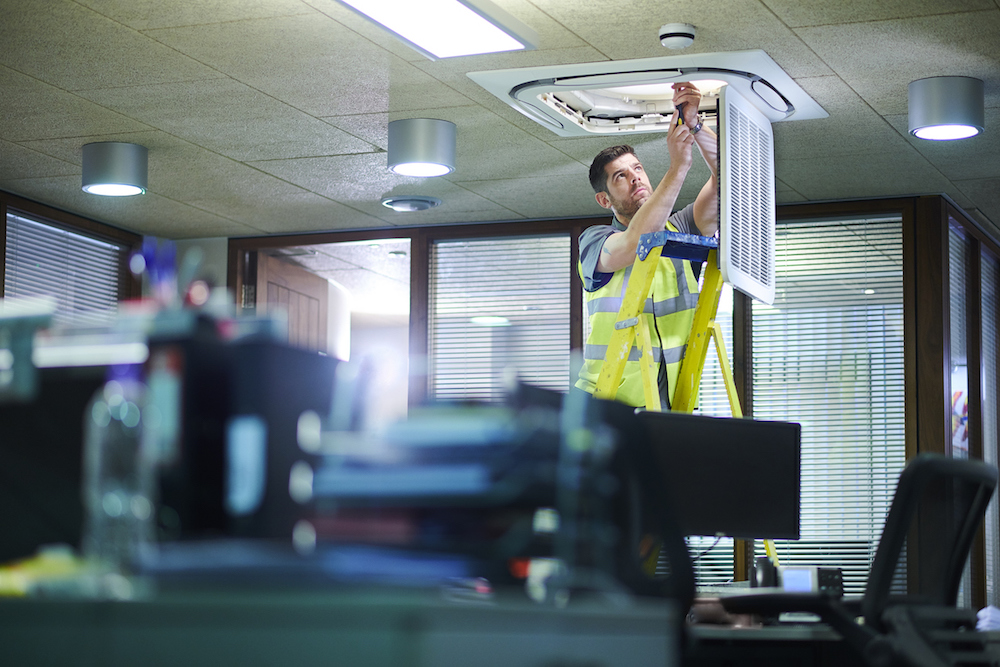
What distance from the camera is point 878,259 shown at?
19.3 ft

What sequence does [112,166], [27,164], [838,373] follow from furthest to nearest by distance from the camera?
[838,373]
[27,164]
[112,166]

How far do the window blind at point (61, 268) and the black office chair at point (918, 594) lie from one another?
14.7 ft

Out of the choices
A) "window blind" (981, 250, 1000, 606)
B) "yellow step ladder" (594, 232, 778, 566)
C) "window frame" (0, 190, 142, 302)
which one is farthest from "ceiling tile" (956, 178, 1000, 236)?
"window frame" (0, 190, 142, 302)

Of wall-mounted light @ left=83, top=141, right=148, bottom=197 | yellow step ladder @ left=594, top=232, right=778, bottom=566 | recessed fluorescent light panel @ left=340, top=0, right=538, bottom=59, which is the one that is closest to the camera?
recessed fluorescent light panel @ left=340, top=0, right=538, bottom=59

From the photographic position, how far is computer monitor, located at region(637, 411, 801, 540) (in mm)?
2924

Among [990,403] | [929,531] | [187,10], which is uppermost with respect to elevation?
[187,10]

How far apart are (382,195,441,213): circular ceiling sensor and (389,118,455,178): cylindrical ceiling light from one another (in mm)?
1102

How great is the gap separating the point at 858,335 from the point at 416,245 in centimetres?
238

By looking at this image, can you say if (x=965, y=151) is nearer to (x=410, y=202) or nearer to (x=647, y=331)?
(x=647, y=331)

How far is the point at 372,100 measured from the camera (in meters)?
4.37

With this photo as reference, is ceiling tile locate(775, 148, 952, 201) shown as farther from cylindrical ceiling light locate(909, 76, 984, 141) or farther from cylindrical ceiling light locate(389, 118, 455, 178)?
cylindrical ceiling light locate(389, 118, 455, 178)

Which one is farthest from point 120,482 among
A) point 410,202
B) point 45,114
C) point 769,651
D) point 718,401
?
point 718,401

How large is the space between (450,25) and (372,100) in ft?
3.01

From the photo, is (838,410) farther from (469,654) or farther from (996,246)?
(469,654)
